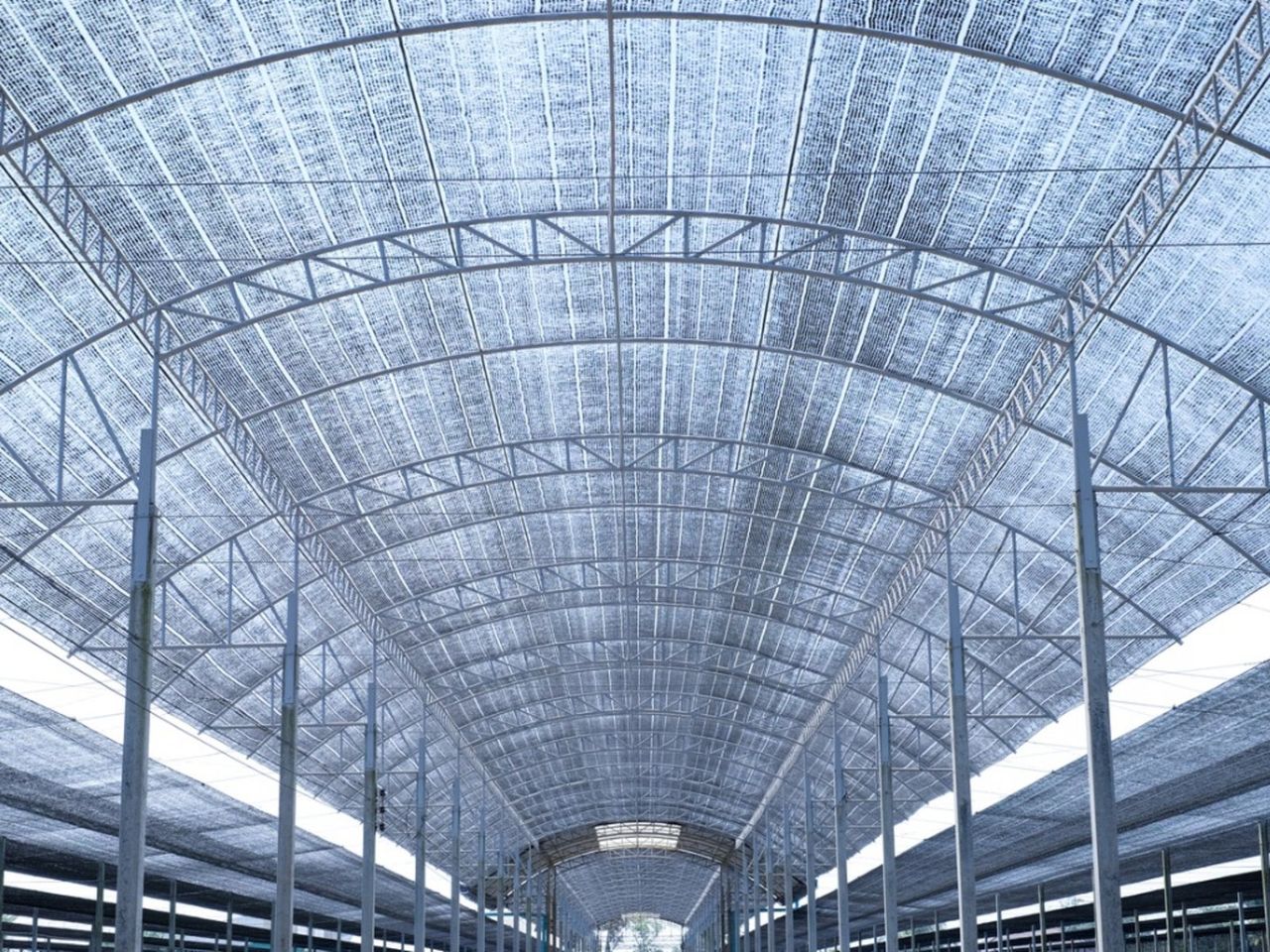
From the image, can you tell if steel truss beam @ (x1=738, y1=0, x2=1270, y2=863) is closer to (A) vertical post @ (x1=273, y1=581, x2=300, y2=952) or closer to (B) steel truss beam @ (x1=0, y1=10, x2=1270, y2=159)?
(B) steel truss beam @ (x1=0, y1=10, x2=1270, y2=159)

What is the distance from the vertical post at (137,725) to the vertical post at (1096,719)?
53.7ft

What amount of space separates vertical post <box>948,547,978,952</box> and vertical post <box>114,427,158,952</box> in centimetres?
1980

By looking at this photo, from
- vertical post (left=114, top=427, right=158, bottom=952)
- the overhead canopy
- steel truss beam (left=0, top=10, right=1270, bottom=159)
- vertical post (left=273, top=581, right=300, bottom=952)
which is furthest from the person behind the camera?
vertical post (left=273, top=581, right=300, bottom=952)

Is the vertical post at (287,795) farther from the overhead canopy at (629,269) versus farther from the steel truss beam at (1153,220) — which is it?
the steel truss beam at (1153,220)

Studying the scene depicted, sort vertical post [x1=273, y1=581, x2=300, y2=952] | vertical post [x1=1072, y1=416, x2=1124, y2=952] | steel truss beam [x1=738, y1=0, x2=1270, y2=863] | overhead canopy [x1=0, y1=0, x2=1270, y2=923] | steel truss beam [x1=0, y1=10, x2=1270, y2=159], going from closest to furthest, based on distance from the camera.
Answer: steel truss beam [x1=738, y1=0, x2=1270, y2=863] < steel truss beam [x1=0, y1=10, x2=1270, y2=159] < overhead canopy [x1=0, y1=0, x2=1270, y2=923] < vertical post [x1=1072, y1=416, x2=1124, y2=952] < vertical post [x1=273, y1=581, x2=300, y2=952]

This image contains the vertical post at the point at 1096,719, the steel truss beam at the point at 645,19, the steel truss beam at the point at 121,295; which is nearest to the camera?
the steel truss beam at the point at 645,19

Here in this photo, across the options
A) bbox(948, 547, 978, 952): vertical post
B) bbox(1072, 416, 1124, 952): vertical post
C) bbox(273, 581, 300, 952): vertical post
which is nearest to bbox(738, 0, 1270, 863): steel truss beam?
bbox(1072, 416, 1124, 952): vertical post

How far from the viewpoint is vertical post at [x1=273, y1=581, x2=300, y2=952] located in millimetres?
39688

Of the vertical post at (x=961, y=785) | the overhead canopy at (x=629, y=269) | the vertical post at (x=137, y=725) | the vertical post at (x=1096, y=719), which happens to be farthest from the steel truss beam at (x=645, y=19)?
the vertical post at (x=961, y=785)

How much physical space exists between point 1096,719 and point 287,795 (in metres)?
21.1

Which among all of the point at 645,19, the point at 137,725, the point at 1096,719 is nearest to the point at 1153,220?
the point at 1096,719

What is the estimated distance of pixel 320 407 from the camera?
41.6 m

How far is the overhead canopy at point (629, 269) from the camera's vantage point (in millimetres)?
27297

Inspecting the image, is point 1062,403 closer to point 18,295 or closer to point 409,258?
point 409,258
